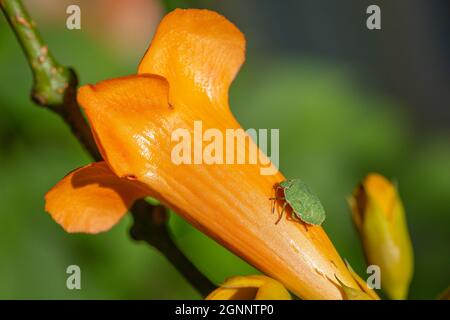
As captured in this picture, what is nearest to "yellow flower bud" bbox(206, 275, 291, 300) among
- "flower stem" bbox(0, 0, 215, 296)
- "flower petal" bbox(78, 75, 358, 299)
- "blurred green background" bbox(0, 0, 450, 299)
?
"flower petal" bbox(78, 75, 358, 299)

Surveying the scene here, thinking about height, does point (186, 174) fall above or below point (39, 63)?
below

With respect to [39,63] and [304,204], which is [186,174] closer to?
[304,204]

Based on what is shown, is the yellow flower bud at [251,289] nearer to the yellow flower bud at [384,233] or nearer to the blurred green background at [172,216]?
the yellow flower bud at [384,233]

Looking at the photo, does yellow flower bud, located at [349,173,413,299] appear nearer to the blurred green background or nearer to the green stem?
the green stem

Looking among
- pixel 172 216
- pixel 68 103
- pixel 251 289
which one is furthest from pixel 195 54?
pixel 172 216

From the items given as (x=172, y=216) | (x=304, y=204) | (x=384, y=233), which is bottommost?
(x=172, y=216)
